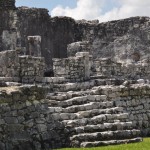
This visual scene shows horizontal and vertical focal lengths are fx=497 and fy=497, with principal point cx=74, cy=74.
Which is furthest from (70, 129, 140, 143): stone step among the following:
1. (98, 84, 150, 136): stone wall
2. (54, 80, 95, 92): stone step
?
(54, 80, 95, 92): stone step

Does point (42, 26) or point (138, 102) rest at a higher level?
point (42, 26)

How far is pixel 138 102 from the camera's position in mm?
17781

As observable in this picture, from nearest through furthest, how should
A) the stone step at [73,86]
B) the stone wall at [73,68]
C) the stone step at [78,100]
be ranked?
the stone step at [78,100] → the stone step at [73,86] → the stone wall at [73,68]

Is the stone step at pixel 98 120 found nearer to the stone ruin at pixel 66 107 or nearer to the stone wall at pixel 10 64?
the stone ruin at pixel 66 107

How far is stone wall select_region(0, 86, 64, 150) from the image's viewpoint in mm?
13976

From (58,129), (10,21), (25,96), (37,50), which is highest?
(10,21)

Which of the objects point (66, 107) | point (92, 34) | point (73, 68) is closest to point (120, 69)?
point (73, 68)

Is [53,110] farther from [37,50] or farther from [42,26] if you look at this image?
[42,26]

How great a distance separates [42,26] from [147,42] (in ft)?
23.5

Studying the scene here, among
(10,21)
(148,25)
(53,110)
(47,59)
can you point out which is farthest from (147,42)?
(53,110)

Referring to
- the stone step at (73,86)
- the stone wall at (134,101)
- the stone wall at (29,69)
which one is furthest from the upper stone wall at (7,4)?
the stone wall at (134,101)

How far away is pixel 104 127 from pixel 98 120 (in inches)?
16.7

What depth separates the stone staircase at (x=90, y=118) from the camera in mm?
14516

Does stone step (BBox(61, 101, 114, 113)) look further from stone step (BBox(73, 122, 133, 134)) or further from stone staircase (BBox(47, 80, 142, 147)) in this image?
stone step (BBox(73, 122, 133, 134))
